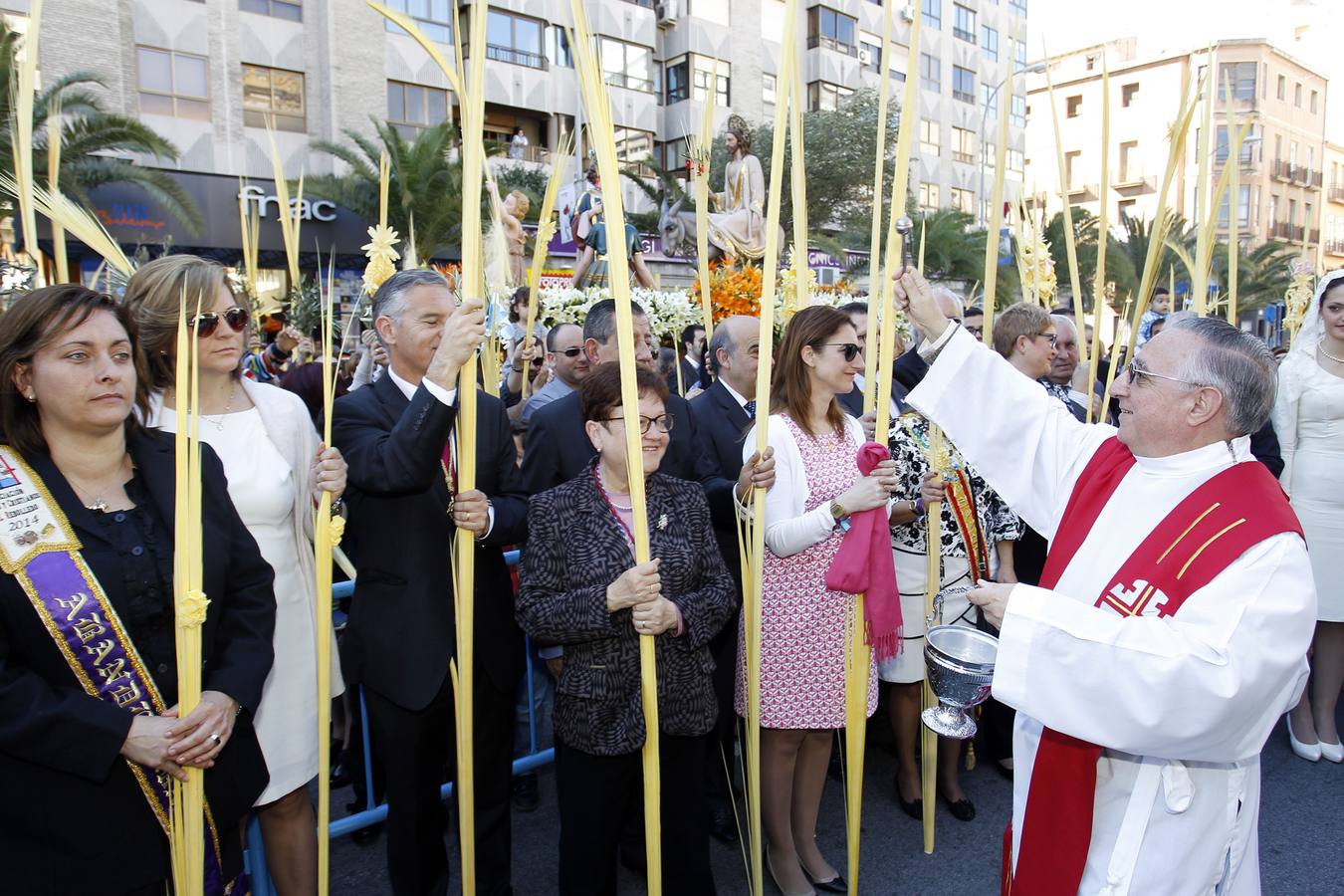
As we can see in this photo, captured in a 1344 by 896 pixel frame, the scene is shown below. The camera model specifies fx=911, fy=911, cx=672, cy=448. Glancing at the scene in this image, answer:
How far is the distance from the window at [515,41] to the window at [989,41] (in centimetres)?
2378

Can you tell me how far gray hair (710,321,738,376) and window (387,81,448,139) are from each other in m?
21.3

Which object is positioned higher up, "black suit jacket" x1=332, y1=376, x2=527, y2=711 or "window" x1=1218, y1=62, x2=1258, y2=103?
"window" x1=1218, y1=62, x2=1258, y2=103

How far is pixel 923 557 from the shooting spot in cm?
335

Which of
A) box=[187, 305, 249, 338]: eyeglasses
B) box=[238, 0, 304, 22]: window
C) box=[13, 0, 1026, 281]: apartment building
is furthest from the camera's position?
box=[238, 0, 304, 22]: window

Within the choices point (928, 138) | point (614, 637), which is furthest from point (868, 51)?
point (614, 637)

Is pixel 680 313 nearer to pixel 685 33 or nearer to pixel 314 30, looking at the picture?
pixel 314 30

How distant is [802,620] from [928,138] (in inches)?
1491

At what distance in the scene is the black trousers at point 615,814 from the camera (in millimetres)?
2488

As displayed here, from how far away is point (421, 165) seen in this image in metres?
18.1

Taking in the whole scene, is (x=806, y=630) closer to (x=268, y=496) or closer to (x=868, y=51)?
(x=268, y=496)

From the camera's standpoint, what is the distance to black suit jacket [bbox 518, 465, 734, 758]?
7.91ft

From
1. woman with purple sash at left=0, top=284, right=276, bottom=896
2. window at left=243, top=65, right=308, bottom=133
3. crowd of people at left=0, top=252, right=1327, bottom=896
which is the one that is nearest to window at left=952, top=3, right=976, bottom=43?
window at left=243, top=65, right=308, bottom=133

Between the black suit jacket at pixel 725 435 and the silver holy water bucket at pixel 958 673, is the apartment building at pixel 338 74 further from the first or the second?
the silver holy water bucket at pixel 958 673

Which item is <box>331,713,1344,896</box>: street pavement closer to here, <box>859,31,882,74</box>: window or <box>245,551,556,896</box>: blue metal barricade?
<box>245,551,556,896</box>: blue metal barricade
